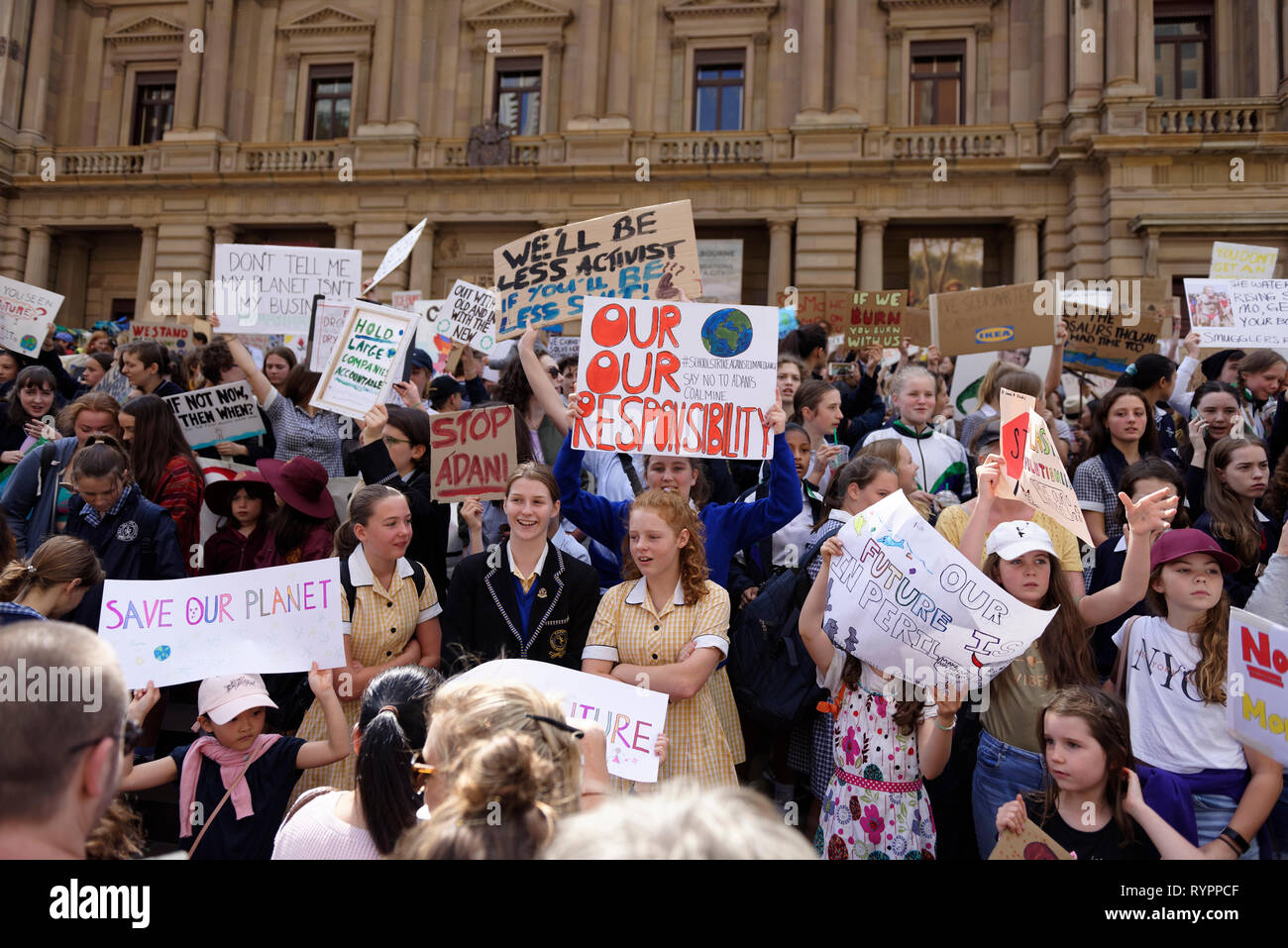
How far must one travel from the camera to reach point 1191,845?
2793 mm

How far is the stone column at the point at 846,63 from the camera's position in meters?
21.2

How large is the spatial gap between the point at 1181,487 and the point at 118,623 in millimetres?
4885

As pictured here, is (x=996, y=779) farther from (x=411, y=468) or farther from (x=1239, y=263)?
(x=1239, y=263)

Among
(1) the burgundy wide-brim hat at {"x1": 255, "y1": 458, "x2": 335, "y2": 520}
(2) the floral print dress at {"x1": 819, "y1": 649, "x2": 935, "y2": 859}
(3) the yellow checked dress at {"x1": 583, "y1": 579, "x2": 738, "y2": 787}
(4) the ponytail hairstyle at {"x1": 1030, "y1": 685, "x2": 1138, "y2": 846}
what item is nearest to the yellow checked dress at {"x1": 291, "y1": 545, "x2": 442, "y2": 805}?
(1) the burgundy wide-brim hat at {"x1": 255, "y1": 458, "x2": 335, "y2": 520}

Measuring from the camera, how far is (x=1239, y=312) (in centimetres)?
753

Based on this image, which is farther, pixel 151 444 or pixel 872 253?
pixel 872 253

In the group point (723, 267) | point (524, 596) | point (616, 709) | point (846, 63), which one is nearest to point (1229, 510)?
point (616, 709)

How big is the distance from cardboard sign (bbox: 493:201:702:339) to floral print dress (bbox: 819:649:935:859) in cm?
276

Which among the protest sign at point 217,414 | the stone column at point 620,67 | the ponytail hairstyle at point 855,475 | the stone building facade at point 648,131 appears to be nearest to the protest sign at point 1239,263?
the ponytail hairstyle at point 855,475

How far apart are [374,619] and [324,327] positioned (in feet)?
16.6

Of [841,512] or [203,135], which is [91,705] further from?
[203,135]

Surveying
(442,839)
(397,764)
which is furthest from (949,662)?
(442,839)

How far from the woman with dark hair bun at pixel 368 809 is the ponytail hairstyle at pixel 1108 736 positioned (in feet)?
6.45

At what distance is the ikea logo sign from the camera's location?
804cm
